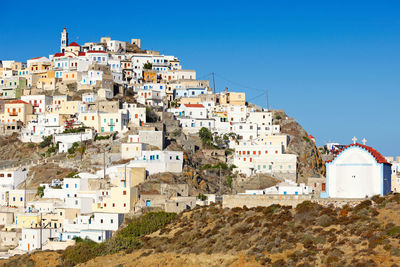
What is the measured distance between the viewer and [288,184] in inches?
2862

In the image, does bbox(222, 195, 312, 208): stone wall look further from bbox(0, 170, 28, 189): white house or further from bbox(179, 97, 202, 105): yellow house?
bbox(179, 97, 202, 105): yellow house

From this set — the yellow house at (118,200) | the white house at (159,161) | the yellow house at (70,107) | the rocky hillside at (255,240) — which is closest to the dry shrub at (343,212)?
the rocky hillside at (255,240)

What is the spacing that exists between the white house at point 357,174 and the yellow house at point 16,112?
174 feet

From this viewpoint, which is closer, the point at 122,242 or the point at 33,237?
the point at 122,242

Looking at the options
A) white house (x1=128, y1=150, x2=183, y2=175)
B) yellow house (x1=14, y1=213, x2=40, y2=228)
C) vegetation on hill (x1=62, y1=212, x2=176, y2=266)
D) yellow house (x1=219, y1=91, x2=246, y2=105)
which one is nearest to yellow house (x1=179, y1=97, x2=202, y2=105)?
yellow house (x1=219, y1=91, x2=246, y2=105)

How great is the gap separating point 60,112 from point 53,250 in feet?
104

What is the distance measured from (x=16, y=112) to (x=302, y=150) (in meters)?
36.2

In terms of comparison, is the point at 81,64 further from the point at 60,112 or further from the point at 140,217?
the point at 140,217

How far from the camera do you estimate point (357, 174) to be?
55.9 m

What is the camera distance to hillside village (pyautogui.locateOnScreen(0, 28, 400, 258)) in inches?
2726

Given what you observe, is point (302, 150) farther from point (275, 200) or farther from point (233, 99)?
point (275, 200)

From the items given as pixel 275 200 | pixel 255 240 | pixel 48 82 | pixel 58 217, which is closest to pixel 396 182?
pixel 275 200

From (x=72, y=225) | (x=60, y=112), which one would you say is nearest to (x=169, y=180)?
(x=72, y=225)

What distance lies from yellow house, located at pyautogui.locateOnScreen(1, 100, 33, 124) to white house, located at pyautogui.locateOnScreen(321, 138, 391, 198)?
5316cm
